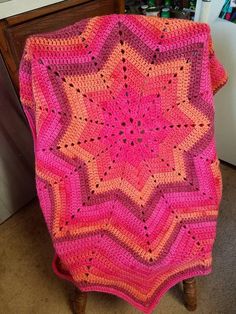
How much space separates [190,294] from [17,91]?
0.89 meters

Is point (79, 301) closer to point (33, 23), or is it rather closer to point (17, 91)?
point (17, 91)

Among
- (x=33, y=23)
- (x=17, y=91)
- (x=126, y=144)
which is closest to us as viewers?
(x=126, y=144)

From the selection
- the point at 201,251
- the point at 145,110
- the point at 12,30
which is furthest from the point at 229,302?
the point at 12,30

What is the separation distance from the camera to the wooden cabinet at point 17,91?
31.9 inches

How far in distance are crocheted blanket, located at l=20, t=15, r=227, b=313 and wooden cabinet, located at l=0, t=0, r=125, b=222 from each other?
0.30 meters

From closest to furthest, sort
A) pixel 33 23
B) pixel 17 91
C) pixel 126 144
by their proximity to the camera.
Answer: pixel 126 144
pixel 33 23
pixel 17 91

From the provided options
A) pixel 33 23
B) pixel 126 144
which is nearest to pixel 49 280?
pixel 126 144

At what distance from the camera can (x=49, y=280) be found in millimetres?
1040

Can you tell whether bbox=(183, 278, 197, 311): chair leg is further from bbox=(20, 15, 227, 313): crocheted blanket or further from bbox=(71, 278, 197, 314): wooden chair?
bbox=(20, 15, 227, 313): crocheted blanket

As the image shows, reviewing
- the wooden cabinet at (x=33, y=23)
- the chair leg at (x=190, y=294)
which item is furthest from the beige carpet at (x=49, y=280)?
the wooden cabinet at (x=33, y=23)

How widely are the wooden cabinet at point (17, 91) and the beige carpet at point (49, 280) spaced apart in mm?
148

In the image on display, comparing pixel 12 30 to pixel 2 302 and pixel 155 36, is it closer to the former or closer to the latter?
pixel 155 36

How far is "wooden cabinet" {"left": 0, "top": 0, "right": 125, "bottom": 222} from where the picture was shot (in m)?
0.81

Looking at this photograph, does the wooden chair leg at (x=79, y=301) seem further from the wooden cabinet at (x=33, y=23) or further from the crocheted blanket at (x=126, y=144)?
the wooden cabinet at (x=33, y=23)
